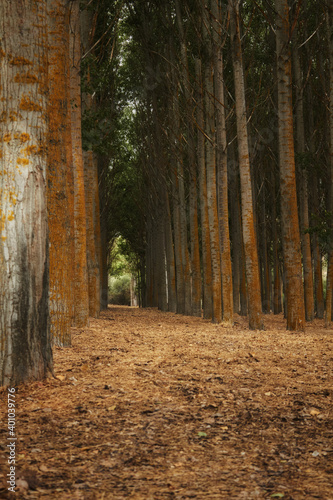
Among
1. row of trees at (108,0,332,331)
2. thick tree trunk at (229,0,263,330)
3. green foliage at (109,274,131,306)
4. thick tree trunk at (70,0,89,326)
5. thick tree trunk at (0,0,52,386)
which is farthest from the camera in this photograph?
green foliage at (109,274,131,306)

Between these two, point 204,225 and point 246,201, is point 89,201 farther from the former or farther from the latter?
point 246,201

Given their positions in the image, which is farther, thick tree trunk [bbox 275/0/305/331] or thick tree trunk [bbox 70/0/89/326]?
thick tree trunk [bbox 275/0/305/331]

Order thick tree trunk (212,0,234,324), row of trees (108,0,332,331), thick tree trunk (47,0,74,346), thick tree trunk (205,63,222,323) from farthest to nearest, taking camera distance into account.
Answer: thick tree trunk (205,63,222,323) → thick tree trunk (212,0,234,324) → row of trees (108,0,332,331) → thick tree trunk (47,0,74,346)

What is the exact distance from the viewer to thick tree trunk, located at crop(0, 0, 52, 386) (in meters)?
3.84

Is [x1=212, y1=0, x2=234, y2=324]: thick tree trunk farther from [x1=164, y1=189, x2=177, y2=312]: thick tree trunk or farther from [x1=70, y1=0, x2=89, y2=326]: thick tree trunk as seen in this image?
[x1=164, y1=189, x2=177, y2=312]: thick tree trunk

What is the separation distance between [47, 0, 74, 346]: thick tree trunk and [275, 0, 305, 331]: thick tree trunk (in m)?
4.89

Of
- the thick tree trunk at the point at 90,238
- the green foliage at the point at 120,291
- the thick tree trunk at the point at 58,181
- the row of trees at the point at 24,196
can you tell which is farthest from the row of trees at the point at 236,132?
the green foliage at the point at 120,291

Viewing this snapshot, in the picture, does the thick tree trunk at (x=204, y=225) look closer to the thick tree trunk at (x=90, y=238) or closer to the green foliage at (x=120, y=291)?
the thick tree trunk at (x=90, y=238)

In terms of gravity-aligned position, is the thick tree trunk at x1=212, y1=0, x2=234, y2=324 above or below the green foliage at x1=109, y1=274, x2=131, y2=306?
above

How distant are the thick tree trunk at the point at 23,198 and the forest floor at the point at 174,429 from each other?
13.3 inches

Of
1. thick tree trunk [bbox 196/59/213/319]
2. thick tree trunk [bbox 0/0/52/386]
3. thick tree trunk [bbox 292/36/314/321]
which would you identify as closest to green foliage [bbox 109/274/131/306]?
thick tree trunk [bbox 196/59/213/319]

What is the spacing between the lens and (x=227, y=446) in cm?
305

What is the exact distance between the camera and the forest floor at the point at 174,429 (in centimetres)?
250

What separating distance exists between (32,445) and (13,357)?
1.03 meters
